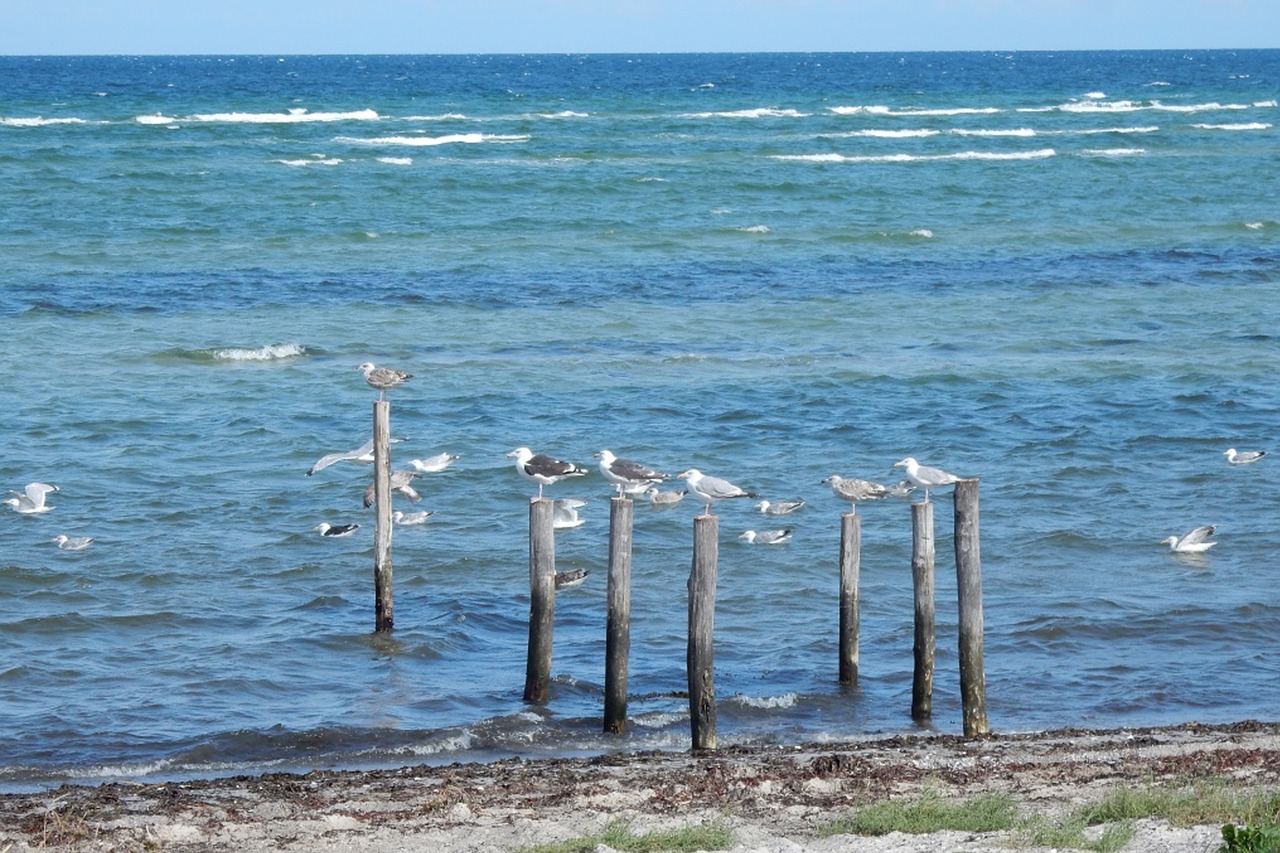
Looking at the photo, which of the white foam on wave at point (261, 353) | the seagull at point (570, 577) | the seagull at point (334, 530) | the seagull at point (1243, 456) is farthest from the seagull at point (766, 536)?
the white foam on wave at point (261, 353)

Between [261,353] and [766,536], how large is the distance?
35.0 ft

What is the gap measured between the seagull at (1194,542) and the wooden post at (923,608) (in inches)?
188

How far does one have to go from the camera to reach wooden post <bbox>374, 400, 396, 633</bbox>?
1305 cm

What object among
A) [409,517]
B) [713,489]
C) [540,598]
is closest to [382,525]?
[540,598]

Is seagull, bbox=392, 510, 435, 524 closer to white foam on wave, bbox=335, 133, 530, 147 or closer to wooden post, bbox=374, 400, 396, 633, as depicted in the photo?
wooden post, bbox=374, 400, 396, 633

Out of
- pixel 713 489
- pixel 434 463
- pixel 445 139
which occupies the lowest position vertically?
pixel 434 463

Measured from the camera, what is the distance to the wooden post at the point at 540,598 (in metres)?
11.4

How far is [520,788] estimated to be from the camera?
9273mm

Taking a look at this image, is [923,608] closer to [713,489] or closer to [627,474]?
[713,489]

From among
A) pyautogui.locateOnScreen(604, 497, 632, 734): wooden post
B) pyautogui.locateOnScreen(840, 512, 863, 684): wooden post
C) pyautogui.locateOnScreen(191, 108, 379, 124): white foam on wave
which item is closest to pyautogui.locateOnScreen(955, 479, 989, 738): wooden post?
pyautogui.locateOnScreen(840, 512, 863, 684): wooden post

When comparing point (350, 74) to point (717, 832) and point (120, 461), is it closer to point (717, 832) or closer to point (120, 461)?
point (120, 461)

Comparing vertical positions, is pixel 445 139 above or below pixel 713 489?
above

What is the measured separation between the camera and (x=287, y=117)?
231 ft

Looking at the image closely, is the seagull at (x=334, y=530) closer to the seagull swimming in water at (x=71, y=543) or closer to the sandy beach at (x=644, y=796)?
the seagull swimming in water at (x=71, y=543)
